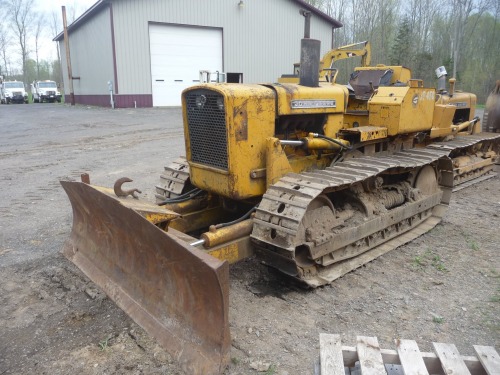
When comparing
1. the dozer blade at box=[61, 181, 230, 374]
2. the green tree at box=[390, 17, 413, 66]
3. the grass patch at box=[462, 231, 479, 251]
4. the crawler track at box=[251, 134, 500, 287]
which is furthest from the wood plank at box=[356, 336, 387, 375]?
the green tree at box=[390, 17, 413, 66]

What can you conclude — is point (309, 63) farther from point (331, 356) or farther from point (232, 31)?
point (232, 31)

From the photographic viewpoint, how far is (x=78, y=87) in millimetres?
26578

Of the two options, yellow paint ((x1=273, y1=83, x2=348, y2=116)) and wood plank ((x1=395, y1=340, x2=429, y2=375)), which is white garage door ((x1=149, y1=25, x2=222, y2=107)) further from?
wood plank ((x1=395, y1=340, x2=429, y2=375))

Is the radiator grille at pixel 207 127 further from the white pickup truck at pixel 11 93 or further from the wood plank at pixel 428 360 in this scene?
the white pickup truck at pixel 11 93

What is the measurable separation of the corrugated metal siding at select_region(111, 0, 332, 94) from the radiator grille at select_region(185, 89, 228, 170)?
1771 cm

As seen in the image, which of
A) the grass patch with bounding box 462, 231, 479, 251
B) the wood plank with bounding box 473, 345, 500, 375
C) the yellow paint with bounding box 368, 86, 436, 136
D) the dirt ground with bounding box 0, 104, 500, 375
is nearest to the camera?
the wood plank with bounding box 473, 345, 500, 375

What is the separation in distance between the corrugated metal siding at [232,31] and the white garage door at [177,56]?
0.32 m

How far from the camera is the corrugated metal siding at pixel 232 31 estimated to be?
20266mm

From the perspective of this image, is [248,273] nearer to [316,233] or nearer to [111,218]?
[316,233]

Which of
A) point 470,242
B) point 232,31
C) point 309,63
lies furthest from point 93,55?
point 470,242

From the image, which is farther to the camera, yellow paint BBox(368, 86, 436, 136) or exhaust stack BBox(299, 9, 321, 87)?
yellow paint BBox(368, 86, 436, 136)

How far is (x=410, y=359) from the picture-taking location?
2.37 m

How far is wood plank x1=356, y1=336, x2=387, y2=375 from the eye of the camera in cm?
228

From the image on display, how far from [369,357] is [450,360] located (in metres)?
0.44
